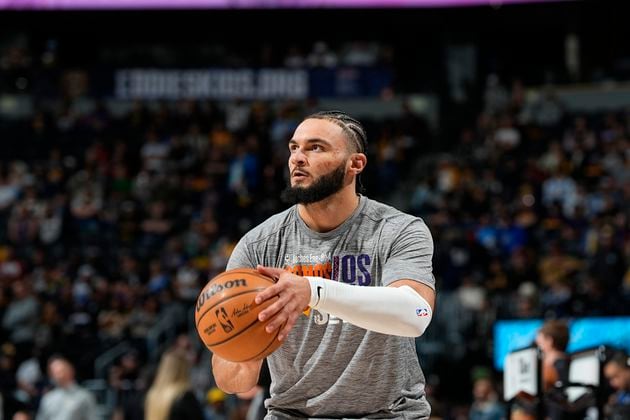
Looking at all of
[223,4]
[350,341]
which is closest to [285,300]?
[350,341]

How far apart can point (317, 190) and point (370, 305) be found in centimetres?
66

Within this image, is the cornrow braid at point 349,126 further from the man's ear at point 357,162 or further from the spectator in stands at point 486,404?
the spectator in stands at point 486,404

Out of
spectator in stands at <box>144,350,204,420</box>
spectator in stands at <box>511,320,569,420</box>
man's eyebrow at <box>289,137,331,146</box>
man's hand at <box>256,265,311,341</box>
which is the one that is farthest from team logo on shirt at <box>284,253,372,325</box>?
spectator in stands at <box>144,350,204,420</box>

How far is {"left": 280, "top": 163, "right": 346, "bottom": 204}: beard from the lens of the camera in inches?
162

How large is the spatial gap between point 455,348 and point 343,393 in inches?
408

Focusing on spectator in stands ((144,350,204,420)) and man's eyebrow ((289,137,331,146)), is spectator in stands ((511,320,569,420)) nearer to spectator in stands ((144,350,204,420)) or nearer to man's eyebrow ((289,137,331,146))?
spectator in stands ((144,350,204,420))

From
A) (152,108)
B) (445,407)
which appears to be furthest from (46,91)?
(445,407)

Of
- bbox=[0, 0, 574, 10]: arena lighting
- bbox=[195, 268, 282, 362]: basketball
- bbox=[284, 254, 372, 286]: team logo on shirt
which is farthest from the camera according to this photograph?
Result: bbox=[0, 0, 574, 10]: arena lighting

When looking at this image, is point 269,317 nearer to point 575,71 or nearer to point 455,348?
point 455,348

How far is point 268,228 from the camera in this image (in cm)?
433

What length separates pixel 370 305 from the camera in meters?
3.60

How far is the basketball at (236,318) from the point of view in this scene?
3557mm

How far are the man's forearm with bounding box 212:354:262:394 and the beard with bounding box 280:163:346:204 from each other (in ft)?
2.10

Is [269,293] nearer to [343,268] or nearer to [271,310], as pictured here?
[271,310]
